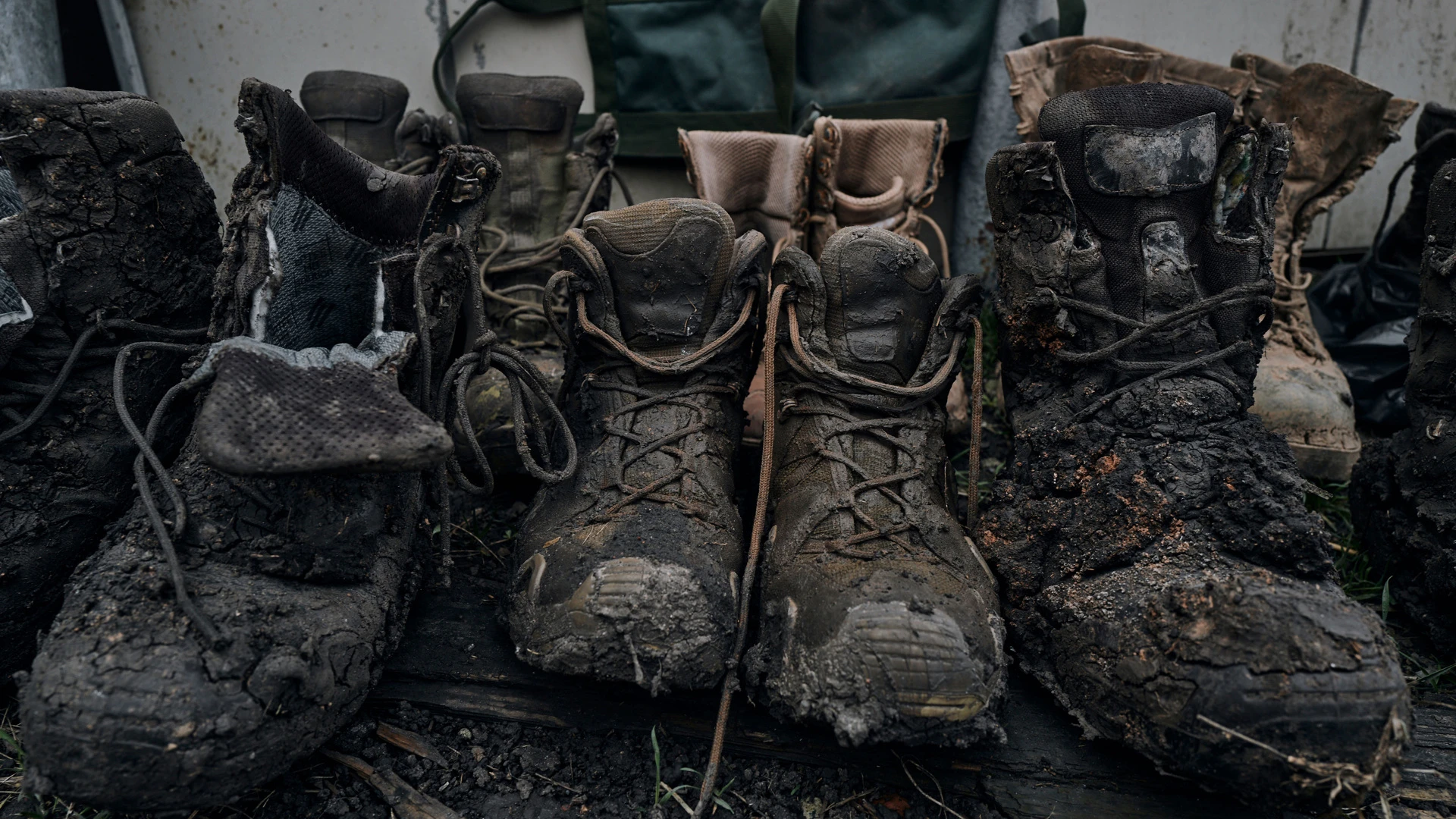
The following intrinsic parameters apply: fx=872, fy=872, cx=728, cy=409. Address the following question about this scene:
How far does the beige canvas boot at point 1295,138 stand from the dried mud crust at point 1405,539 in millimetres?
296

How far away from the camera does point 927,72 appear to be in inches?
118

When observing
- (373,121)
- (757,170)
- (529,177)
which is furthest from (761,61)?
(373,121)

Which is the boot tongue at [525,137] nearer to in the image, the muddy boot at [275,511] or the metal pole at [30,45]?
the muddy boot at [275,511]

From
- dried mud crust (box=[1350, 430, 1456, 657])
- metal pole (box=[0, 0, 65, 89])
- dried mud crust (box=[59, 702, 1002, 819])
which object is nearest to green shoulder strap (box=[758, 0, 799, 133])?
dried mud crust (box=[1350, 430, 1456, 657])

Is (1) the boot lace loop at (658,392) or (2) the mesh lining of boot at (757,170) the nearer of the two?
(1) the boot lace loop at (658,392)

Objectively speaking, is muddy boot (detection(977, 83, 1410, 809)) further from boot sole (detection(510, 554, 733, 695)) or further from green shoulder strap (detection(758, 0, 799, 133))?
green shoulder strap (detection(758, 0, 799, 133))

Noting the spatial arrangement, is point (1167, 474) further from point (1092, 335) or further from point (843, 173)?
point (843, 173)

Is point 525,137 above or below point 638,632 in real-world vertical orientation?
above

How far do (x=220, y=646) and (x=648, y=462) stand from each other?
2.51 feet

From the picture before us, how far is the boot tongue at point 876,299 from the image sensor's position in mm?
1733

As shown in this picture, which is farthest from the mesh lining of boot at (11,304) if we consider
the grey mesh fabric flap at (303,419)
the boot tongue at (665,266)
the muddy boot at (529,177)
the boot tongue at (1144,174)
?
the boot tongue at (1144,174)

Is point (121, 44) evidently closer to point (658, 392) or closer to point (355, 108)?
point (355, 108)

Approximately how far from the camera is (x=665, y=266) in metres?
1.76

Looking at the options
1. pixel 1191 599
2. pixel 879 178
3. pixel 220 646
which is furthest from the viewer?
pixel 879 178
